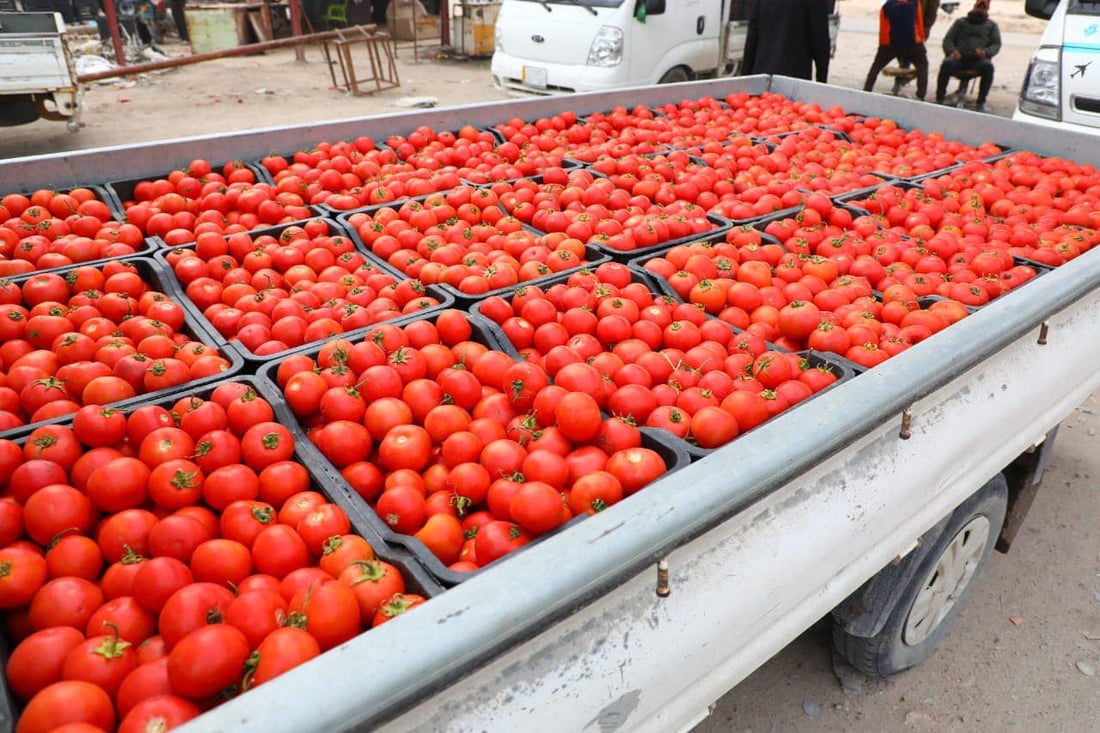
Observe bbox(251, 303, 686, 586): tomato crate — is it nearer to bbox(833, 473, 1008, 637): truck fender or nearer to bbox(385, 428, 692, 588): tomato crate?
bbox(385, 428, 692, 588): tomato crate

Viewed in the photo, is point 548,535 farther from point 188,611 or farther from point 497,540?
point 188,611

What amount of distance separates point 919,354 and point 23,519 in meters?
2.33

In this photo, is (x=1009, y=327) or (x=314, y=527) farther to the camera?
(x=1009, y=327)

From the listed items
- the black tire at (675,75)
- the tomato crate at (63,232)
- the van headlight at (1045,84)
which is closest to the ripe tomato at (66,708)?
the tomato crate at (63,232)

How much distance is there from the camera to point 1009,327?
7.24 feet

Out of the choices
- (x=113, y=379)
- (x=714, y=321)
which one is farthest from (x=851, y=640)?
(x=113, y=379)

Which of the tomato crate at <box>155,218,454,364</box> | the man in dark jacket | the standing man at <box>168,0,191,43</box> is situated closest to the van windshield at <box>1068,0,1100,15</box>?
the man in dark jacket

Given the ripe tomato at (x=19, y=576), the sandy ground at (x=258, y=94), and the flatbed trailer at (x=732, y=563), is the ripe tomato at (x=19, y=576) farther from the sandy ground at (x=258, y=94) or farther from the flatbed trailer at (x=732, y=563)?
the sandy ground at (x=258, y=94)

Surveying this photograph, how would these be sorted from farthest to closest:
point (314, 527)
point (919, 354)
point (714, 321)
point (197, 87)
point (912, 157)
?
point (197, 87) → point (912, 157) → point (714, 321) → point (919, 354) → point (314, 527)

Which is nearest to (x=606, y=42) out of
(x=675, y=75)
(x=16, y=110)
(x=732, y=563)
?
(x=675, y=75)

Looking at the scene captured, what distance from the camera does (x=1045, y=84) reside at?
6.52m

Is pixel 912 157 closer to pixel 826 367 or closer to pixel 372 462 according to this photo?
pixel 826 367

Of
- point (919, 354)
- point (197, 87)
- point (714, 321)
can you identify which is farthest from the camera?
point (197, 87)

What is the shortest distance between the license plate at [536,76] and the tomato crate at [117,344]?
7.34m
